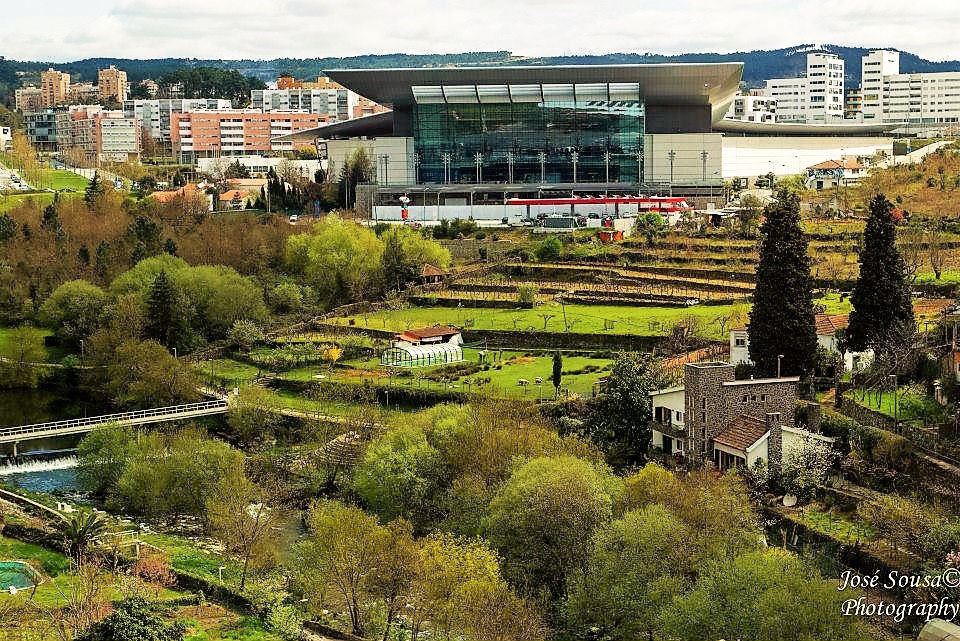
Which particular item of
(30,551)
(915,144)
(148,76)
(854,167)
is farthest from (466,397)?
(148,76)

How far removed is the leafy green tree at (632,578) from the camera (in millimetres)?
19438

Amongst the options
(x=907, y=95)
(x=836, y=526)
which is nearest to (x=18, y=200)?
(x=836, y=526)

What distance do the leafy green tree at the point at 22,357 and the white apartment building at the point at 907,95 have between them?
78.1 meters

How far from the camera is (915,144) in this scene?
238 ft

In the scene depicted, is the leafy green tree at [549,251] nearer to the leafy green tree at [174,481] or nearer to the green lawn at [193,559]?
the leafy green tree at [174,481]

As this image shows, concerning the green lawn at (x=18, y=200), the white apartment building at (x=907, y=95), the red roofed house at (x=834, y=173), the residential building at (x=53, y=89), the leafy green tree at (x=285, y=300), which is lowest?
the leafy green tree at (x=285, y=300)

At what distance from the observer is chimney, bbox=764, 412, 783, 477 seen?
80.8 feet

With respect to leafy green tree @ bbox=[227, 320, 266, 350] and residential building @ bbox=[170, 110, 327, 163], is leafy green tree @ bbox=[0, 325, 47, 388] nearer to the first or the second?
leafy green tree @ bbox=[227, 320, 266, 350]

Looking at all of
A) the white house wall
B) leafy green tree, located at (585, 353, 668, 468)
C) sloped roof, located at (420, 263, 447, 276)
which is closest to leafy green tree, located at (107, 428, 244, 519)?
leafy green tree, located at (585, 353, 668, 468)

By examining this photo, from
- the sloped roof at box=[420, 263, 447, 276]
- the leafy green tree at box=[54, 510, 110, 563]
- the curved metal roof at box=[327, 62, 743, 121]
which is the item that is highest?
the curved metal roof at box=[327, 62, 743, 121]

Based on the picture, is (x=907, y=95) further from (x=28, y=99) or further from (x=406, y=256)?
(x=28, y=99)

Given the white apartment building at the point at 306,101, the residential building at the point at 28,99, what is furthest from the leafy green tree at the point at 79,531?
the residential building at the point at 28,99

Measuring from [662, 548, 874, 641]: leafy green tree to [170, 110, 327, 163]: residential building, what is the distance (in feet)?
292

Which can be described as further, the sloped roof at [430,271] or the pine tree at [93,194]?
the pine tree at [93,194]
